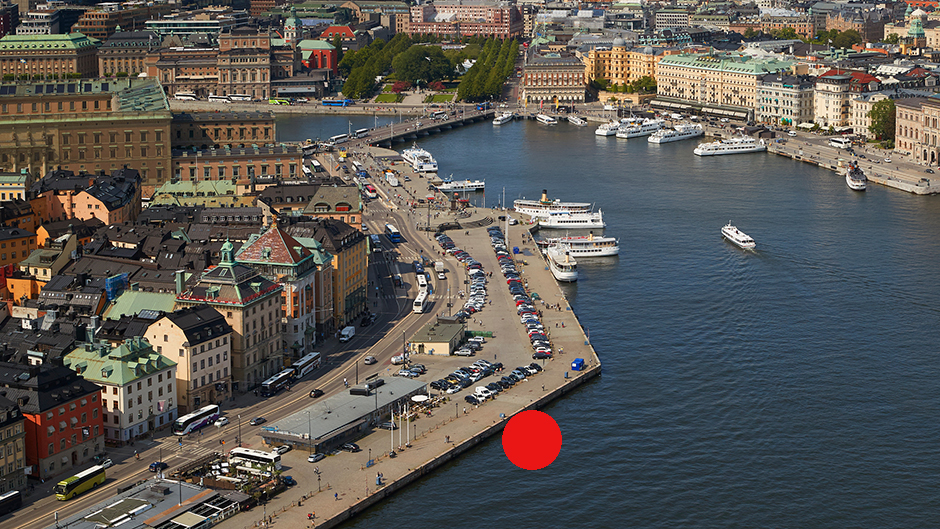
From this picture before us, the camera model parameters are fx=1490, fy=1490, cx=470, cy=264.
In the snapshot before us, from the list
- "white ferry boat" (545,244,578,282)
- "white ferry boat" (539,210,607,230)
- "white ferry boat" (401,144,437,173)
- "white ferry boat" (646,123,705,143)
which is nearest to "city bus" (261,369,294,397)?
"white ferry boat" (545,244,578,282)

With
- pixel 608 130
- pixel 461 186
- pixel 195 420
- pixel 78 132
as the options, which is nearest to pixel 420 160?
pixel 461 186

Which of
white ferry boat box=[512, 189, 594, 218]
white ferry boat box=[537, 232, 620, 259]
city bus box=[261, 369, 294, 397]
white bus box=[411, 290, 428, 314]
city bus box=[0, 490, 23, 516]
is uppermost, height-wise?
white ferry boat box=[512, 189, 594, 218]

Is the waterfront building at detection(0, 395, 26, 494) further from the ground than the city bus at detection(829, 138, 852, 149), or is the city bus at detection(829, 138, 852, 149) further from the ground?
the city bus at detection(829, 138, 852, 149)

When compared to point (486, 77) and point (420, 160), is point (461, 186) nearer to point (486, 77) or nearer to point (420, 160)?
point (420, 160)

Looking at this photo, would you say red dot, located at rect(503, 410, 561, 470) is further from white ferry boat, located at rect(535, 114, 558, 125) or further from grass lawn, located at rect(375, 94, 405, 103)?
grass lawn, located at rect(375, 94, 405, 103)

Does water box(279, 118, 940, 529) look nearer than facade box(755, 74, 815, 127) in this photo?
Yes

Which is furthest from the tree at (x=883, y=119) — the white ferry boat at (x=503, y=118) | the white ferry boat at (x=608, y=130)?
the white ferry boat at (x=503, y=118)

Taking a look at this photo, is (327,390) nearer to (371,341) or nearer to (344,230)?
(371,341)

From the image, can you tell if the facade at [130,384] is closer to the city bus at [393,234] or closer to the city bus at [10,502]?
the city bus at [10,502]
